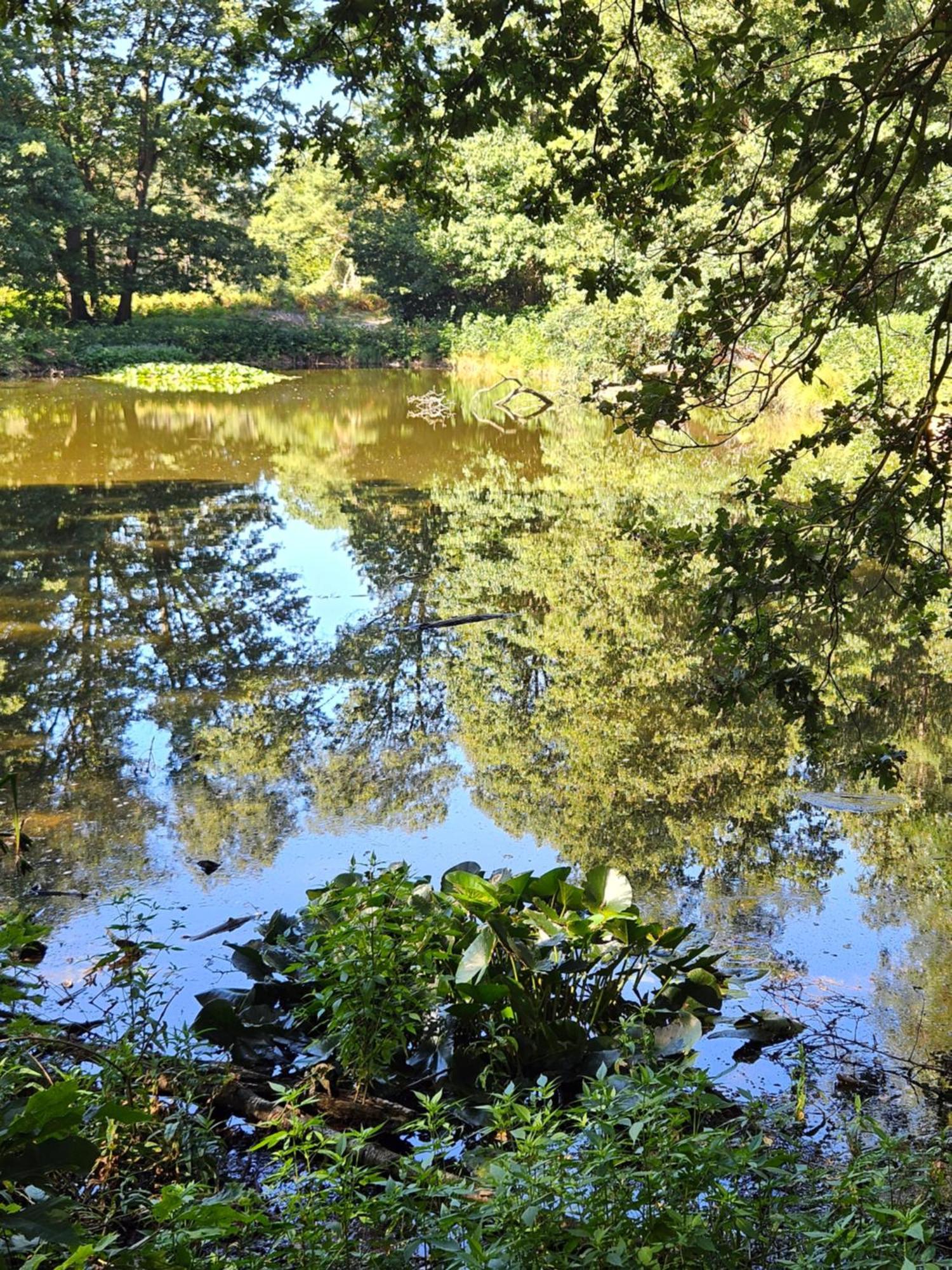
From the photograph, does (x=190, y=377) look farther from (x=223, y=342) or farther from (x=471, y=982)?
(x=471, y=982)

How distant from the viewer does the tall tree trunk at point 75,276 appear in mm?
30422

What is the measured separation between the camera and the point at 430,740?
612 cm

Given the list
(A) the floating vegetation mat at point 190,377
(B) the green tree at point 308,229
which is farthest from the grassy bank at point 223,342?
(B) the green tree at point 308,229

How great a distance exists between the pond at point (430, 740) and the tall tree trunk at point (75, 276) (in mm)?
20691

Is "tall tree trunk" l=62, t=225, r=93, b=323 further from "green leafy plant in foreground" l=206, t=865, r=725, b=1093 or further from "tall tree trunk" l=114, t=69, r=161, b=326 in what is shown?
"green leafy plant in foreground" l=206, t=865, r=725, b=1093

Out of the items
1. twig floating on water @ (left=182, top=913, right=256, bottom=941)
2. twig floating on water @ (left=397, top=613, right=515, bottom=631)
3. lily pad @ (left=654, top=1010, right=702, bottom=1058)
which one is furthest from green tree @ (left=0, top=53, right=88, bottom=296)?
lily pad @ (left=654, top=1010, right=702, bottom=1058)

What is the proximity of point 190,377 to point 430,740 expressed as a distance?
22.3m

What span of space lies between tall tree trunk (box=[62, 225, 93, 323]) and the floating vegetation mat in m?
4.56

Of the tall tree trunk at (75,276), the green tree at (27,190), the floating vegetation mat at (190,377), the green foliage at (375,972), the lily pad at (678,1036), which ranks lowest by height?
the lily pad at (678,1036)

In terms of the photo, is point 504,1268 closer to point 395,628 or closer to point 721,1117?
point 721,1117

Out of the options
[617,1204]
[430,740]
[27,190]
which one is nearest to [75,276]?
[27,190]

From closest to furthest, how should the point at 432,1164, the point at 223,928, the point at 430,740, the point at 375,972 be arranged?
the point at 432,1164
the point at 375,972
the point at 223,928
the point at 430,740

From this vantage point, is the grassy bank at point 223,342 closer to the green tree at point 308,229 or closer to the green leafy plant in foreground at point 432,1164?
the green tree at point 308,229

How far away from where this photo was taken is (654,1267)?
1.85m
